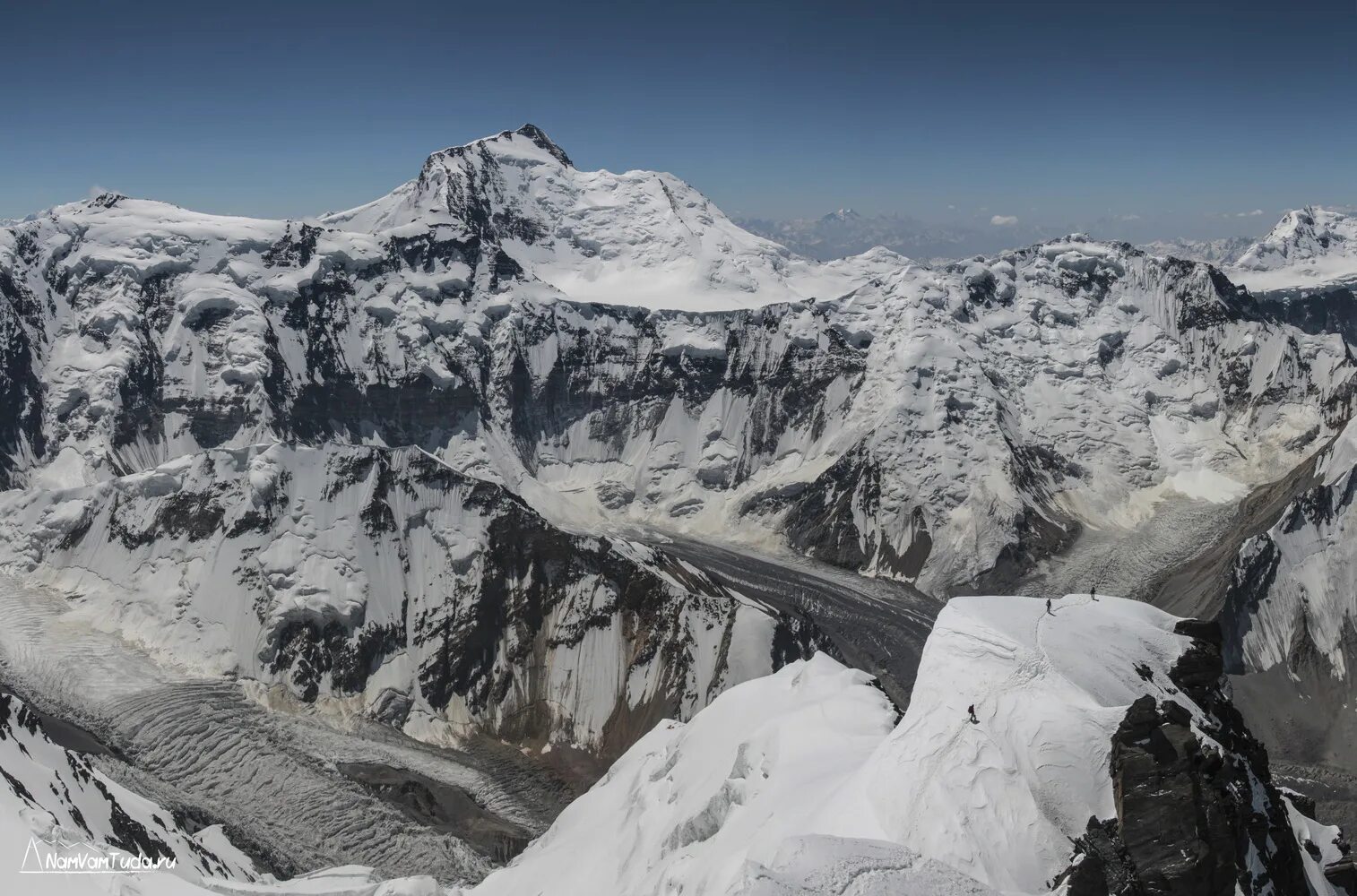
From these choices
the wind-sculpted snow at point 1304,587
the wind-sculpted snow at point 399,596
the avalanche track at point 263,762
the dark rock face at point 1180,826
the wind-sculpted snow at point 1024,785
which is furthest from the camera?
the wind-sculpted snow at point 1304,587

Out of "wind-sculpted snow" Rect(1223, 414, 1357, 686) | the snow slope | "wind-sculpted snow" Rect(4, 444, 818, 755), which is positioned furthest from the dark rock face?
"wind-sculpted snow" Rect(1223, 414, 1357, 686)

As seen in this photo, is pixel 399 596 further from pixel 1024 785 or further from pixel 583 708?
pixel 1024 785

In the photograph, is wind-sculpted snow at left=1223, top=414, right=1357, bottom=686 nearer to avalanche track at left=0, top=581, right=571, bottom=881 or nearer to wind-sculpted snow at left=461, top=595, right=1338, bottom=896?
wind-sculpted snow at left=461, top=595, right=1338, bottom=896

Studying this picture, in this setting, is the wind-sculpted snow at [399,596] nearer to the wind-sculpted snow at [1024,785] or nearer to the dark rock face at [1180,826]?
the wind-sculpted snow at [1024,785]

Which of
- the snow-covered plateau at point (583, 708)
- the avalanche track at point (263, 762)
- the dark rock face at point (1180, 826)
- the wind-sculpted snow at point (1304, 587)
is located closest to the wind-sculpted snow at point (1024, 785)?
the dark rock face at point (1180, 826)

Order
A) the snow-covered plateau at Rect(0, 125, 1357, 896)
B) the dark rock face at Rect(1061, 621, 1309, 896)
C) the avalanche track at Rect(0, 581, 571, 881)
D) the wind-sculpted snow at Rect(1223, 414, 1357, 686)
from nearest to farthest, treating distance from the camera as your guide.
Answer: the dark rock face at Rect(1061, 621, 1309, 896) → the snow-covered plateau at Rect(0, 125, 1357, 896) → the avalanche track at Rect(0, 581, 571, 881) → the wind-sculpted snow at Rect(1223, 414, 1357, 686)
